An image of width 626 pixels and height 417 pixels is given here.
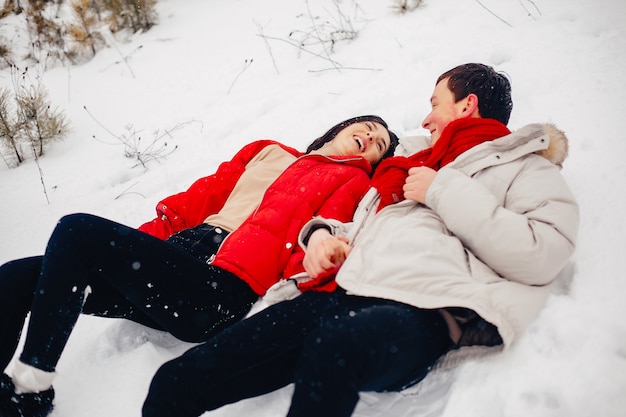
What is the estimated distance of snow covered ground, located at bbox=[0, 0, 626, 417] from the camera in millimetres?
1580

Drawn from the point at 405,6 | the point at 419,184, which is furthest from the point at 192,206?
the point at 405,6

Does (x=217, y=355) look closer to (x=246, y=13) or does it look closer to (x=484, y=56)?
(x=484, y=56)

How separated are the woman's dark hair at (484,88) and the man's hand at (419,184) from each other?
0.60m

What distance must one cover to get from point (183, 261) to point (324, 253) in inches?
25.9

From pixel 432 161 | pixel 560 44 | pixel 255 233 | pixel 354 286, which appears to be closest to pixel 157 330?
pixel 255 233

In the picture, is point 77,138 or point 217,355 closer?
point 217,355

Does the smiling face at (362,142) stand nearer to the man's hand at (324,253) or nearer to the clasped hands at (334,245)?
the clasped hands at (334,245)

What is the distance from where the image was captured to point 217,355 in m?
1.61

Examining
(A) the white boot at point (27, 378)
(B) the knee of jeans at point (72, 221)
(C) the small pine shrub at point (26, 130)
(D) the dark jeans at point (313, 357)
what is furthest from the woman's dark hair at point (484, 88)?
(C) the small pine shrub at point (26, 130)

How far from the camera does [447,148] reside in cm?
205

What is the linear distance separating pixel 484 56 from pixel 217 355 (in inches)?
128

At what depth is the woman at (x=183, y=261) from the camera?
1710mm

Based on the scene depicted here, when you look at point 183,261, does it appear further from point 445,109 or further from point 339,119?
point 339,119

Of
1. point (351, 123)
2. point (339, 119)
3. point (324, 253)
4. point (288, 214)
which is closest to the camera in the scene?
point (324, 253)
